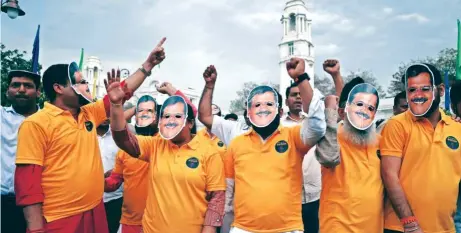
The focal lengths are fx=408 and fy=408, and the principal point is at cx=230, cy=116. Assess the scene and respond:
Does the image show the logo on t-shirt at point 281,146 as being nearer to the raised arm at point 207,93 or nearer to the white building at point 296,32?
the raised arm at point 207,93

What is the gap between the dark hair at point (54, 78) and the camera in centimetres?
369

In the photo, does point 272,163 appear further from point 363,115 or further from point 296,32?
point 296,32

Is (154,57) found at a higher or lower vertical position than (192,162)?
higher

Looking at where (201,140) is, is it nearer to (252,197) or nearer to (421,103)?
(252,197)

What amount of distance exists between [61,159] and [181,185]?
1.03 m

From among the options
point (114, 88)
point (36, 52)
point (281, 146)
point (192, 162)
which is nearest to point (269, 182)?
point (281, 146)

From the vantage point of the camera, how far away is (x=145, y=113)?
17.0 ft

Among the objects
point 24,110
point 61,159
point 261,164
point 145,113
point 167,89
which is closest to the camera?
point 61,159

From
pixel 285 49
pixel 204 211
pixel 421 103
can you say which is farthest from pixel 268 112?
pixel 285 49

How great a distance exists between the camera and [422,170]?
11.5 ft

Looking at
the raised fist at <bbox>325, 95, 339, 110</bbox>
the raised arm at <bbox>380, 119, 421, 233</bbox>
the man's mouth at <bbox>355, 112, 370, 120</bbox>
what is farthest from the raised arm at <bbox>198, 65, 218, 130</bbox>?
the raised arm at <bbox>380, 119, 421, 233</bbox>

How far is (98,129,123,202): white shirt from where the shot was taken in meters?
5.26

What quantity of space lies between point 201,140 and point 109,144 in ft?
6.79

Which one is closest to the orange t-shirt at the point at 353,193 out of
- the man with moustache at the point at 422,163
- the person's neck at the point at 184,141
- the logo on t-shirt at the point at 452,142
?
the man with moustache at the point at 422,163
